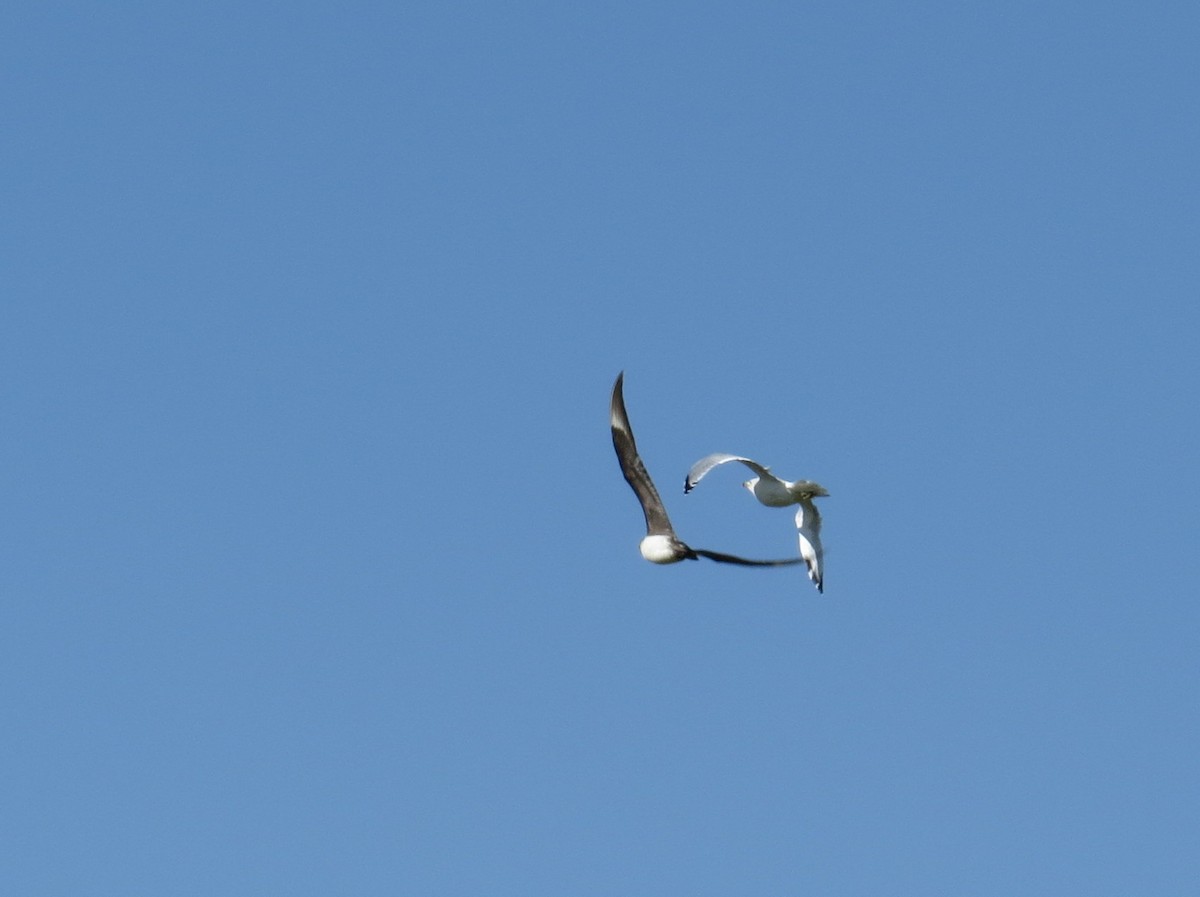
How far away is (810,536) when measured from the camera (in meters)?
39.4

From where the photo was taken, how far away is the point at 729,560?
35812 mm

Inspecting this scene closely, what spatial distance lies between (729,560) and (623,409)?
725 centimetres

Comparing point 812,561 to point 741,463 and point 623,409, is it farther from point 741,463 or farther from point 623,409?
point 623,409

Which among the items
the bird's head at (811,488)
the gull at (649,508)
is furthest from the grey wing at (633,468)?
the bird's head at (811,488)

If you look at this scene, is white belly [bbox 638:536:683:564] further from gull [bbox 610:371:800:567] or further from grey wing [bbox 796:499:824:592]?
grey wing [bbox 796:499:824:592]

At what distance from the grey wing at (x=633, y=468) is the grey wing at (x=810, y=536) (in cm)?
251

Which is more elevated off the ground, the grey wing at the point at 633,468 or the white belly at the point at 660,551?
the grey wing at the point at 633,468

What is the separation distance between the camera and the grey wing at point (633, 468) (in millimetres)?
39219

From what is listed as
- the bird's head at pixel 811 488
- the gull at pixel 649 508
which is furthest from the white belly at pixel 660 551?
the bird's head at pixel 811 488

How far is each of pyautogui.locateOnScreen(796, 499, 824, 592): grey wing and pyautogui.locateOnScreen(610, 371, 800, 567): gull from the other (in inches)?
24.8

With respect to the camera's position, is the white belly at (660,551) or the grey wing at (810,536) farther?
the grey wing at (810,536)

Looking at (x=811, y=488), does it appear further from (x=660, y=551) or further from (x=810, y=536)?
(x=660, y=551)

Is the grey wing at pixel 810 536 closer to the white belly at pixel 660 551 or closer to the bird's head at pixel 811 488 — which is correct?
the bird's head at pixel 811 488

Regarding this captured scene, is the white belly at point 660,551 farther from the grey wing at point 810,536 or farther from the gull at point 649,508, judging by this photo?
the grey wing at point 810,536
